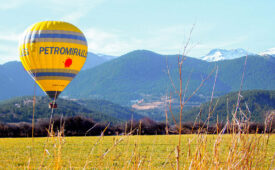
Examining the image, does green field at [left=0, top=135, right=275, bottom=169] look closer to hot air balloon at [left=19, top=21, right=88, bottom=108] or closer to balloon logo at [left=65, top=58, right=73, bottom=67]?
hot air balloon at [left=19, top=21, right=88, bottom=108]

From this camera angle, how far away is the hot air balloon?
25656 millimetres

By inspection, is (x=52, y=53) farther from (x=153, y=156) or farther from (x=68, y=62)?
(x=153, y=156)

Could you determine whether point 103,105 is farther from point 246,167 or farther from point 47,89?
point 246,167

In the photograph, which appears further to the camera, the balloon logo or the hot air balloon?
the balloon logo

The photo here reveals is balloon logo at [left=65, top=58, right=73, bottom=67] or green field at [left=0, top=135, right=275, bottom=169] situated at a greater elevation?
balloon logo at [left=65, top=58, right=73, bottom=67]

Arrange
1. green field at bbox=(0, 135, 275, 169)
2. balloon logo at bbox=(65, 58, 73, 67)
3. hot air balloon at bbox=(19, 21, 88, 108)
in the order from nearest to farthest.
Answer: green field at bbox=(0, 135, 275, 169)
hot air balloon at bbox=(19, 21, 88, 108)
balloon logo at bbox=(65, 58, 73, 67)

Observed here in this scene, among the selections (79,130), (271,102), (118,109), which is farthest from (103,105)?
(79,130)

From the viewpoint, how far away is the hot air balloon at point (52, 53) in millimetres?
25656

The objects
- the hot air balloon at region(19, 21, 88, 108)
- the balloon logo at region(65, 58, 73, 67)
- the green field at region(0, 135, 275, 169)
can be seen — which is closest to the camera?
the green field at region(0, 135, 275, 169)

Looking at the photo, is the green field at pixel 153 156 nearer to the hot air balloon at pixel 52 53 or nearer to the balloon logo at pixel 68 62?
the hot air balloon at pixel 52 53

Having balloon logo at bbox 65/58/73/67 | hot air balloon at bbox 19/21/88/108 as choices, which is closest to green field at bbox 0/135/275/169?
hot air balloon at bbox 19/21/88/108

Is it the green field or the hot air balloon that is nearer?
the green field

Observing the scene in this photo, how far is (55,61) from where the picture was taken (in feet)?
84.4

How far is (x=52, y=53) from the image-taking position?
25750 millimetres
